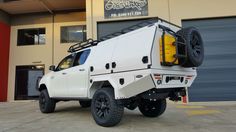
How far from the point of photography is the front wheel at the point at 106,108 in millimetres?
5103

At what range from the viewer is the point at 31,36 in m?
16.2

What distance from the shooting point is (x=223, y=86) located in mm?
10914

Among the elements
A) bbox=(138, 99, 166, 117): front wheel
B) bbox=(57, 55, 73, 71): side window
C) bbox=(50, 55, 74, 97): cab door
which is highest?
bbox=(57, 55, 73, 71): side window

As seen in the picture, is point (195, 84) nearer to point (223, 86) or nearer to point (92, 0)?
point (223, 86)

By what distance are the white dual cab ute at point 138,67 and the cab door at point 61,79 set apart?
812 millimetres

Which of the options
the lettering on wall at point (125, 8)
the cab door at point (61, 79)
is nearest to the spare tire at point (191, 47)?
the cab door at point (61, 79)

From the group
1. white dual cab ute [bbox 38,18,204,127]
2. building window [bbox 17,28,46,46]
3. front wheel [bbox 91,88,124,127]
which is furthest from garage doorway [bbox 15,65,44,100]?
front wheel [bbox 91,88,124,127]

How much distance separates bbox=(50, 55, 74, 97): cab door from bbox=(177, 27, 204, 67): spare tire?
143 inches

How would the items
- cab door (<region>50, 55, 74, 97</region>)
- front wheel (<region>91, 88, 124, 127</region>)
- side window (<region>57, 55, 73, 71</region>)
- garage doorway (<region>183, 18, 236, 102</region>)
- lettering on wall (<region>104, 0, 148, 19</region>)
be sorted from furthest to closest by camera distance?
lettering on wall (<region>104, 0, 148, 19</region>)
garage doorway (<region>183, 18, 236, 102</region>)
side window (<region>57, 55, 73, 71</region>)
cab door (<region>50, 55, 74, 97</region>)
front wheel (<region>91, 88, 124, 127</region>)

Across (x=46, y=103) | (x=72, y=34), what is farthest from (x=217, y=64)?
(x=72, y=34)

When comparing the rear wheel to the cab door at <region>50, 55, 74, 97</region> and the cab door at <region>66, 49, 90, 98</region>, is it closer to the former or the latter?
the cab door at <region>50, 55, 74, 97</region>

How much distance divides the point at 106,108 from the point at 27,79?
39.9 feet

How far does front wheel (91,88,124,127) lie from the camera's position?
16.7 feet

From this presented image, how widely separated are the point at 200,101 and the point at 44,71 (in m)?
10.4
